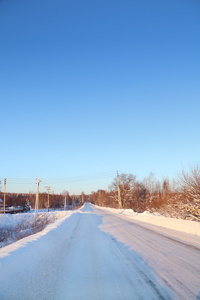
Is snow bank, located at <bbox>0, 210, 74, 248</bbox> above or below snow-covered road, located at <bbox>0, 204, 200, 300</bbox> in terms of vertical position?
below

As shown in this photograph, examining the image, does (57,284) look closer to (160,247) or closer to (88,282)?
(88,282)

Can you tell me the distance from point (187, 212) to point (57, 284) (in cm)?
1512

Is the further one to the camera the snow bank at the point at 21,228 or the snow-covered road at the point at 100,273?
the snow bank at the point at 21,228

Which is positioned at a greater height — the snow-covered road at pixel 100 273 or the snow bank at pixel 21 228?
the snow-covered road at pixel 100 273

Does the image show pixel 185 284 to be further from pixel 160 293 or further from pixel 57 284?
pixel 57 284

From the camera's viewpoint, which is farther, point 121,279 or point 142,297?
point 121,279

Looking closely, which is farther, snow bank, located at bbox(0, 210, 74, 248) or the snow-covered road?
snow bank, located at bbox(0, 210, 74, 248)

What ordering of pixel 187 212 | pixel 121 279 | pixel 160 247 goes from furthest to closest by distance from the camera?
pixel 187 212, pixel 160 247, pixel 121 279

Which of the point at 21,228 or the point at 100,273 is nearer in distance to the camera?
the point at 100,273

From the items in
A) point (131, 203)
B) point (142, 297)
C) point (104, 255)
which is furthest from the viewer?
point (131, 203)

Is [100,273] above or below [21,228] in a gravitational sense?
above

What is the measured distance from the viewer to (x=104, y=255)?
20.8ft

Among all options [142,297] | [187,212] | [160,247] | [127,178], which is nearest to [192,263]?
[160,247]

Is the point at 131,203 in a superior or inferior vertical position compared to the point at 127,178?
inferior
